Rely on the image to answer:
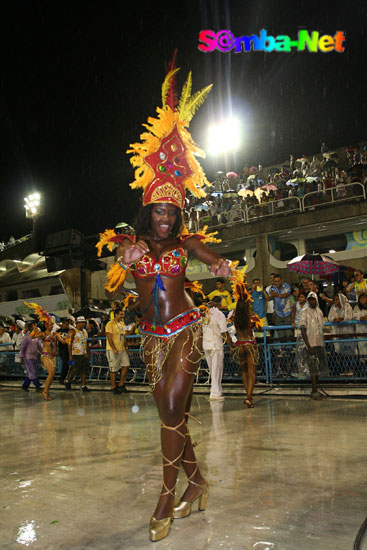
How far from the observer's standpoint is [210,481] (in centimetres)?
400

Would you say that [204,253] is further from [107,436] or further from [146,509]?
[107,436]

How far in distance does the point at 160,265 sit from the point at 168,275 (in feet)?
0.31

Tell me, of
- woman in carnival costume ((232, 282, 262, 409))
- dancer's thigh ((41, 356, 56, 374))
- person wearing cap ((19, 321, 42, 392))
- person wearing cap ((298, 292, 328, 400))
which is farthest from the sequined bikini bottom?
person wearing cap ((19, 321, 42, 392))

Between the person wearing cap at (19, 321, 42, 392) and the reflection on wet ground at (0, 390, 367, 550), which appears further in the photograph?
the person wearing cap at (19, 321, 42, 392)

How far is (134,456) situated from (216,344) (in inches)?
192

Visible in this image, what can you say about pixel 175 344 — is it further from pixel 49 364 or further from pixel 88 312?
pixel 88 312

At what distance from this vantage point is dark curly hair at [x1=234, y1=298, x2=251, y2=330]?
861 cm

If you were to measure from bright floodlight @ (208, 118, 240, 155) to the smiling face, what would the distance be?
2353 cm

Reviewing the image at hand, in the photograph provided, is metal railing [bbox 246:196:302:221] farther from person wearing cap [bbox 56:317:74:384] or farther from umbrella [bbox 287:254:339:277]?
person wearing cap [bbox 56:317:74:384]

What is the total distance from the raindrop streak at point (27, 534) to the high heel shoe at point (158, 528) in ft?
2.31

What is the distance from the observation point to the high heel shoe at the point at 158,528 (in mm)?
2838

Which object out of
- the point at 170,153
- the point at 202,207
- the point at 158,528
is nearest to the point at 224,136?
the point at 202,207

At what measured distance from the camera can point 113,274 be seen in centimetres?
375

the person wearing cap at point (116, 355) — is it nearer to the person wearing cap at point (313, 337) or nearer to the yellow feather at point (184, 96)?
the person wearing cap at point (313, 337)
